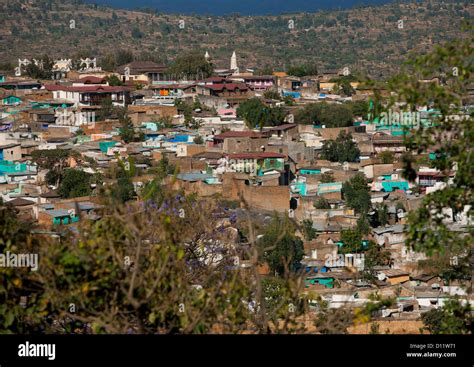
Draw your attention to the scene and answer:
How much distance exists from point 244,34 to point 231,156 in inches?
1808

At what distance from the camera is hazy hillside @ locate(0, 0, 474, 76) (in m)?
57.6

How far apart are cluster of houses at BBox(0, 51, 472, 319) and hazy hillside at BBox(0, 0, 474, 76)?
1489cm

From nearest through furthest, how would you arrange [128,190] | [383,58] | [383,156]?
[128,190] < [383,156] < [383,58]

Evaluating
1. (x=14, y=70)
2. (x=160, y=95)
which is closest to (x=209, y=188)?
(x=160, y=95)

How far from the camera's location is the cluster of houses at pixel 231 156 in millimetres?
18062

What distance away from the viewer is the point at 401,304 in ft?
52.5

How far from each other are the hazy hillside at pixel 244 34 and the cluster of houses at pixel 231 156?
1489 cm

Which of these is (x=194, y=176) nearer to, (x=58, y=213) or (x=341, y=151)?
(x=58, y=213)

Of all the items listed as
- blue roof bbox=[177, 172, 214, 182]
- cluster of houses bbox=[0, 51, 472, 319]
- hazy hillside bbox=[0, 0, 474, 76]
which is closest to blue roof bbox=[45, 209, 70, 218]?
cluster of houses bbox=[0, 51, 472, 319]

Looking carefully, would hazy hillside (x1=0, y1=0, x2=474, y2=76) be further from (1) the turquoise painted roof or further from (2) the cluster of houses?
(1) the turquoise painted roof

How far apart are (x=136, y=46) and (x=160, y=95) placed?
25151 mm

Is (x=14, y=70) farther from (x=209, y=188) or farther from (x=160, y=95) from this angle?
(x=209, y=188)

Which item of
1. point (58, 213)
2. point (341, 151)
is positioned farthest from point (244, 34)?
point (58, 213)

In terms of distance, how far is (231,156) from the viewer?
83.8 ft
